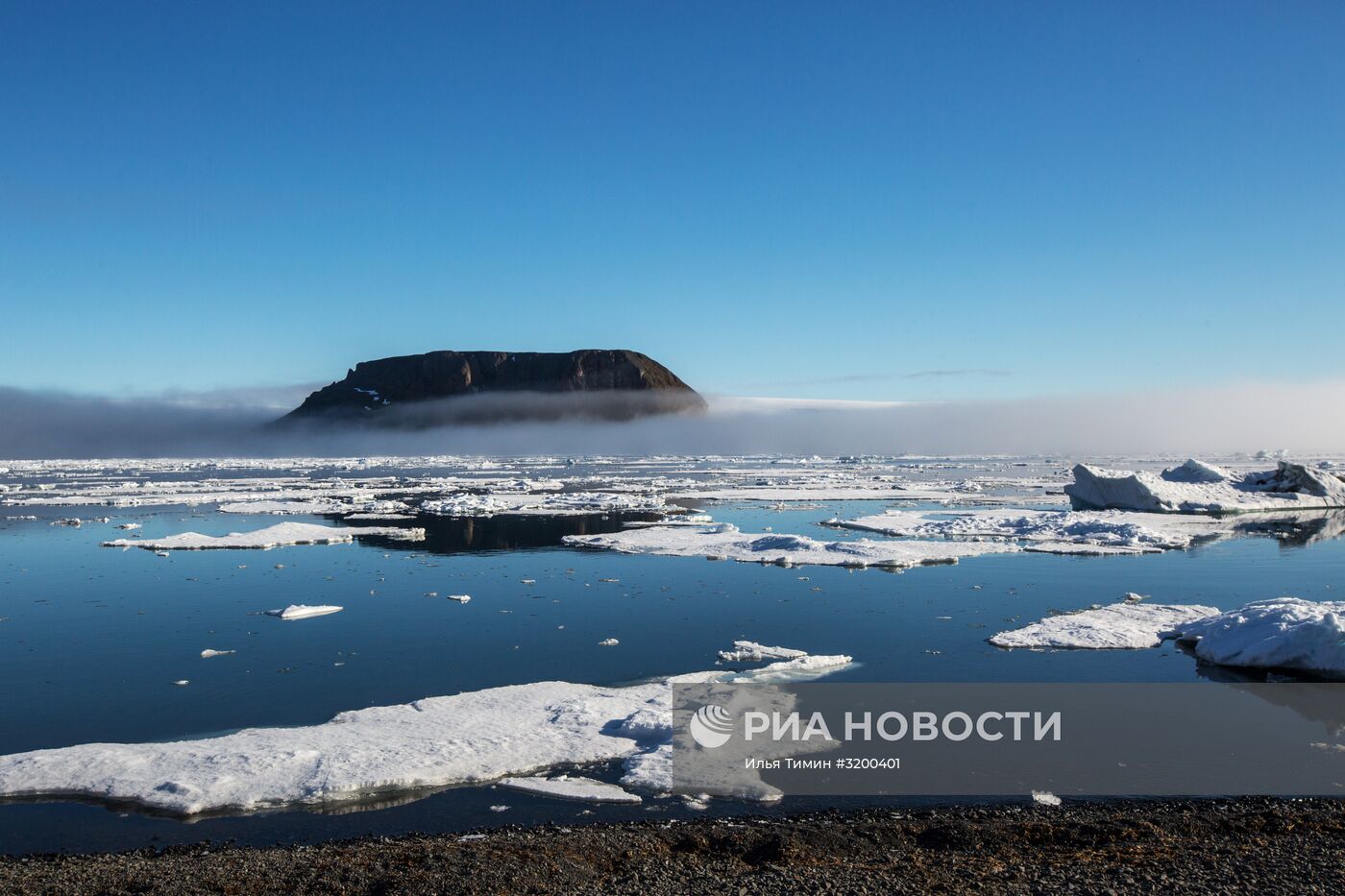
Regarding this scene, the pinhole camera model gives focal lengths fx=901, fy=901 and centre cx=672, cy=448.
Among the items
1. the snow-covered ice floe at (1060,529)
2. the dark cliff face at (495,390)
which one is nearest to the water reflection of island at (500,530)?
the snow-covered ice floe at (1060,529)

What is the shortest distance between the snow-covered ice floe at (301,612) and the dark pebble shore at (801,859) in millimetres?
7213

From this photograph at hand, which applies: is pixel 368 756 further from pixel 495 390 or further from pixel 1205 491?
pixel 495 390

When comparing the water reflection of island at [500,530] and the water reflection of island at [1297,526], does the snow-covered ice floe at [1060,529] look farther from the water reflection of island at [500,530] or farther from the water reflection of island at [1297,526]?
the water reflection of island at [500,530]

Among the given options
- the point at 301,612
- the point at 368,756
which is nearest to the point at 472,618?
the point at 301,612

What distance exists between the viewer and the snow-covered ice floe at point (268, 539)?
19.5m

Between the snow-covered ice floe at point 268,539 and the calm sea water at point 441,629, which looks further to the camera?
the snow-covered ice floe at point 268,539

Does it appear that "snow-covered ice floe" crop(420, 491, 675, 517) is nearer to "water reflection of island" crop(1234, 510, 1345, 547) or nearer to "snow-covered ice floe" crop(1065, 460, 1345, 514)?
"snow-covered ice floe" crop(1065, 460, 1345, 514)

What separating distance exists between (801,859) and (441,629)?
761 centimetres

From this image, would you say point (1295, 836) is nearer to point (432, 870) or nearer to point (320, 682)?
point (432, 870)

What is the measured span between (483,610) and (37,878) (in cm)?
813

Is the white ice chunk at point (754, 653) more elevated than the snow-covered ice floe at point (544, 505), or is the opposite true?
the snow-covered ice floe at point (544, 505)

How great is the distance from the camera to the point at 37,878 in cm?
506

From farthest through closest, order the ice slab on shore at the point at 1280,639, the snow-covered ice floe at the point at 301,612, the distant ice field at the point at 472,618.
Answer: the snow-covered ice floe at the point at 301,612 < the ice slab on shore at the point at 1280,639 < the distant ice field at the point at 472,618

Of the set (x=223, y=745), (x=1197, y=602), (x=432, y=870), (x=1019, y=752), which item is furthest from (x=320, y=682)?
(x=1197, y=602)
